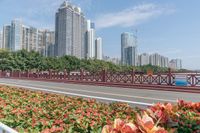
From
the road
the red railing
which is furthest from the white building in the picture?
the road

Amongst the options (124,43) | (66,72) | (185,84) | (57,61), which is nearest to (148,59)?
(124,43)

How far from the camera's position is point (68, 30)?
102 meters

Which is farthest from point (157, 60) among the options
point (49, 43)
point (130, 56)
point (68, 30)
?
point (68, 30)

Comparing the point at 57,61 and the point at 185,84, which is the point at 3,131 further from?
the point at 57,61

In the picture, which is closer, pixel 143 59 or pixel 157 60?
pixel 143 59

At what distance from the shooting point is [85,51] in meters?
119

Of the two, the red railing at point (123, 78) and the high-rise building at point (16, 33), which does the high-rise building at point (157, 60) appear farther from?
the red railing at point (123, 78)

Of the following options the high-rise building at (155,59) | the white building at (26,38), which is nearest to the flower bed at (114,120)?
the white building at (26,38)

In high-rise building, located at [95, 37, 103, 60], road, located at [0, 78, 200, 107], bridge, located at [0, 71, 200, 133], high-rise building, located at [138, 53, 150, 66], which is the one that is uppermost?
high-rise building, located at [95, 37, 103, 60]

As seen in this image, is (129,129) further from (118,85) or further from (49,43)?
(49,43)

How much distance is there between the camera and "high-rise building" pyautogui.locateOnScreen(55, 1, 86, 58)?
329 ft

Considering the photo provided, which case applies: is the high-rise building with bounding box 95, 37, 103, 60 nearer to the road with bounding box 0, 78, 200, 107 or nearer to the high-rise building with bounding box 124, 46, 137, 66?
the high-rise building with bounding box 124, 46, 137, 66

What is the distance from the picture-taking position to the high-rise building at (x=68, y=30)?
100 metres

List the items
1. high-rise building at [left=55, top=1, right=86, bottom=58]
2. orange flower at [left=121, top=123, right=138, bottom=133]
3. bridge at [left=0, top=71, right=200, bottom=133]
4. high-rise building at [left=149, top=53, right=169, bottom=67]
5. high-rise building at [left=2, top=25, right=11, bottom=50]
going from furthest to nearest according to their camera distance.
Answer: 1. high-rise building at [left=149, top=53, right=169, bottom=67]
2. high-rise building at [left=2, top=25, right=11, bottom=50]
3. high-rise building at [left=55, top=1, right=86, bottom=58]
4. bridge at [left=0, top=71, right=200, bottom=133]
5. orange flower at [left=121, top=123, right=138, bottom=133]
